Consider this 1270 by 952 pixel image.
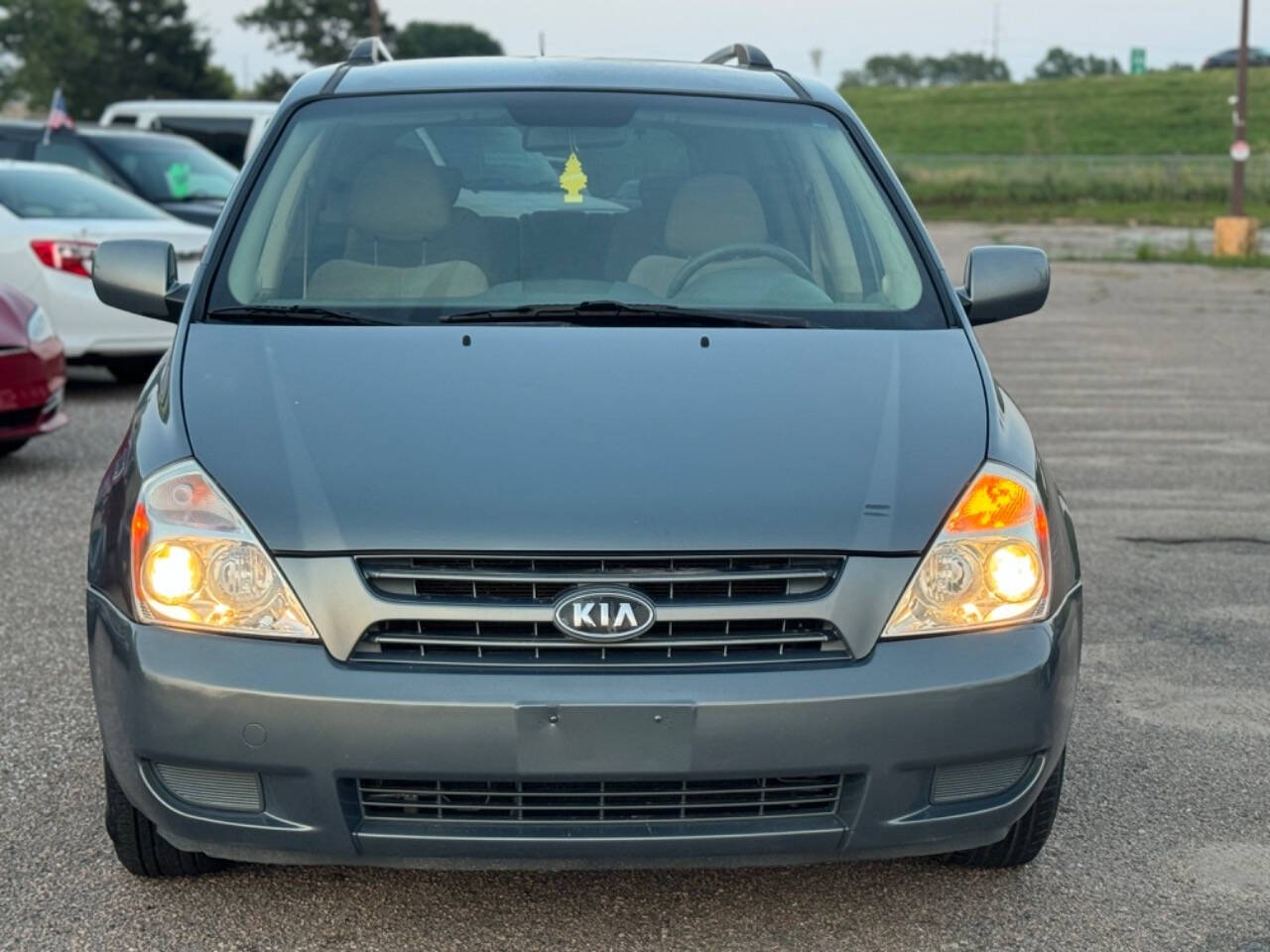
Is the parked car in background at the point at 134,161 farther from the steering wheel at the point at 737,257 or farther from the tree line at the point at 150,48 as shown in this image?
the tree line at the point at 150,48

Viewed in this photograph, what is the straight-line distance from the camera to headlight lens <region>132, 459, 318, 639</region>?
3.06 meters

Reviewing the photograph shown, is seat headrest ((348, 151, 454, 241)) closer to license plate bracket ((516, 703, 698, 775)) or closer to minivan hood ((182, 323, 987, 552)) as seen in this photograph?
minivan hood ((182, 323, 987, 552))

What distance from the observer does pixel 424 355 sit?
3.64m

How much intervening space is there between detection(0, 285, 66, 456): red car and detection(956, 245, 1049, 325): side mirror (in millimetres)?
5260

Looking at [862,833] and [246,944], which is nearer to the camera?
[862,833]

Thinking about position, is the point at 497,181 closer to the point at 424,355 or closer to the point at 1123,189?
the point at 424,355

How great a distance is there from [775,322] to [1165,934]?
1474 mm

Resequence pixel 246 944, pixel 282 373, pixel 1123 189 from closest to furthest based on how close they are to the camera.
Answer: pixel 246 944
pixel 282 373
pixel 1123 189

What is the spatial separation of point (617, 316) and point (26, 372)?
5.17 m

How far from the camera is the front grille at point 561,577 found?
302 cm

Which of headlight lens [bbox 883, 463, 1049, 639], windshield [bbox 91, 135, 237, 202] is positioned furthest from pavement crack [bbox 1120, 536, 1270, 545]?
windshield [bbox 91, 135, 237, 202]

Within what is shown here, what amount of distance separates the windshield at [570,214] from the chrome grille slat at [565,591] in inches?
38.0

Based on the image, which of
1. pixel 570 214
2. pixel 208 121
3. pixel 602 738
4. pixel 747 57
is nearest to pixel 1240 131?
pixel 208 121

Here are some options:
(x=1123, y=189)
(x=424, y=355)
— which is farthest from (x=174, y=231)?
(x=1123, y=189)
